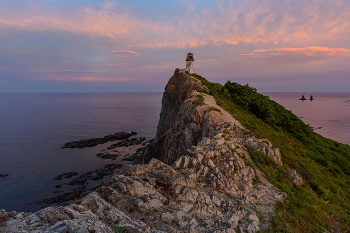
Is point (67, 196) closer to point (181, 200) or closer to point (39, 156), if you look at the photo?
point (39, 156)

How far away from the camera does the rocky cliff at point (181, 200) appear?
6.02 m

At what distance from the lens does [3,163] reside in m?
40.2

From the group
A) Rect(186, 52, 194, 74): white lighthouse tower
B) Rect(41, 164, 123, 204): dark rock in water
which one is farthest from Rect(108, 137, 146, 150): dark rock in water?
Rect(186, 52, 194, 74): white lighthouse tower

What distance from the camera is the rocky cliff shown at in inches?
237

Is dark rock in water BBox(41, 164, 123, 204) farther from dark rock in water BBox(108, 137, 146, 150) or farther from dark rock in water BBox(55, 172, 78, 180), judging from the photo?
dark rock in water BBox(108, 137, 146, 150)

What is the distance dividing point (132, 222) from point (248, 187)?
656cm

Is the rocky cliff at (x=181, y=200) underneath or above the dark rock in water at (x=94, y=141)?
above

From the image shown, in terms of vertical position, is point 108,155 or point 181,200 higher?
point 181,200

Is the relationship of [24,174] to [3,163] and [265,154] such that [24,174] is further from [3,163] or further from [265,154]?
[265,154]

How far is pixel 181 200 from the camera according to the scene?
852 centimetres

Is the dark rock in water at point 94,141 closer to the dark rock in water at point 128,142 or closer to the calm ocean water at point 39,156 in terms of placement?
the calm ocean water at point 39,156

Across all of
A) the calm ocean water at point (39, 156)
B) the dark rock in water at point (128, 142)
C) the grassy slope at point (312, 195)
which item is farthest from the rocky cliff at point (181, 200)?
the dark rock in water at point (128, 142)

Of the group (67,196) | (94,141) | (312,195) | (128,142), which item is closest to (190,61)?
(128,142)

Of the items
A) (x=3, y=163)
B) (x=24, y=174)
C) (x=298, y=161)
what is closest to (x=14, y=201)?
(x=24, y=174)
